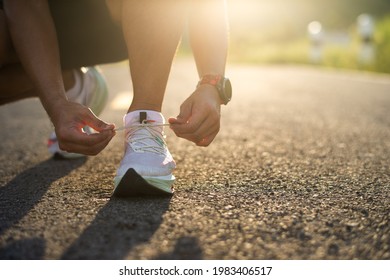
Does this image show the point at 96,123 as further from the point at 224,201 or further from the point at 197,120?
the point at 224,201

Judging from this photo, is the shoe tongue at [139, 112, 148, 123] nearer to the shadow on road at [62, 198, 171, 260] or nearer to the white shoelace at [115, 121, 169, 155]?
the white shoelace at [115, 121, 169, 155]

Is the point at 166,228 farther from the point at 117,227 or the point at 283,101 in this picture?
the point at 283,101

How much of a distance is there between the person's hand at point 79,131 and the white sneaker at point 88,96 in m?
0.83

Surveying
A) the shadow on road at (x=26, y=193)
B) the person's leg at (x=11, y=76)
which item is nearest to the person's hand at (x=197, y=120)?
the shadow on road at (x=26, y=193)

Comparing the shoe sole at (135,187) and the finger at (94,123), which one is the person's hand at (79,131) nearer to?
the finger at (94,123)

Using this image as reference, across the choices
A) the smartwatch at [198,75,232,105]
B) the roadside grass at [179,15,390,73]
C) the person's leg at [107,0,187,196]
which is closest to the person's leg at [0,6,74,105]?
the person's leg at [107,0,187,196]

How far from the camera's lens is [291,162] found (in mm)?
2320

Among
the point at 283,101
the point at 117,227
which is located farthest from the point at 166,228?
the point at 283,101

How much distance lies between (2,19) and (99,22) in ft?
1.54

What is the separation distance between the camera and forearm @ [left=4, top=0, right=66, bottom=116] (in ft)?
5.82

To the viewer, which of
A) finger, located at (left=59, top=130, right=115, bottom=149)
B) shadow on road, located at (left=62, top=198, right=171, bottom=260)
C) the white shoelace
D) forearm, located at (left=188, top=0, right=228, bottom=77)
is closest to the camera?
shadow on road, located at (left=62, top=198, right=171, bottom=260)

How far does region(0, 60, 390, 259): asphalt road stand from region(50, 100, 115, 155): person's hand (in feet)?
0.58

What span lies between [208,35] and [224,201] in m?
0.65

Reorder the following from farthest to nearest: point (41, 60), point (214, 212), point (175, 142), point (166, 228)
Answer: point (175, 142) < point (41, 60) < point (214, 212) < point (166, 228)
